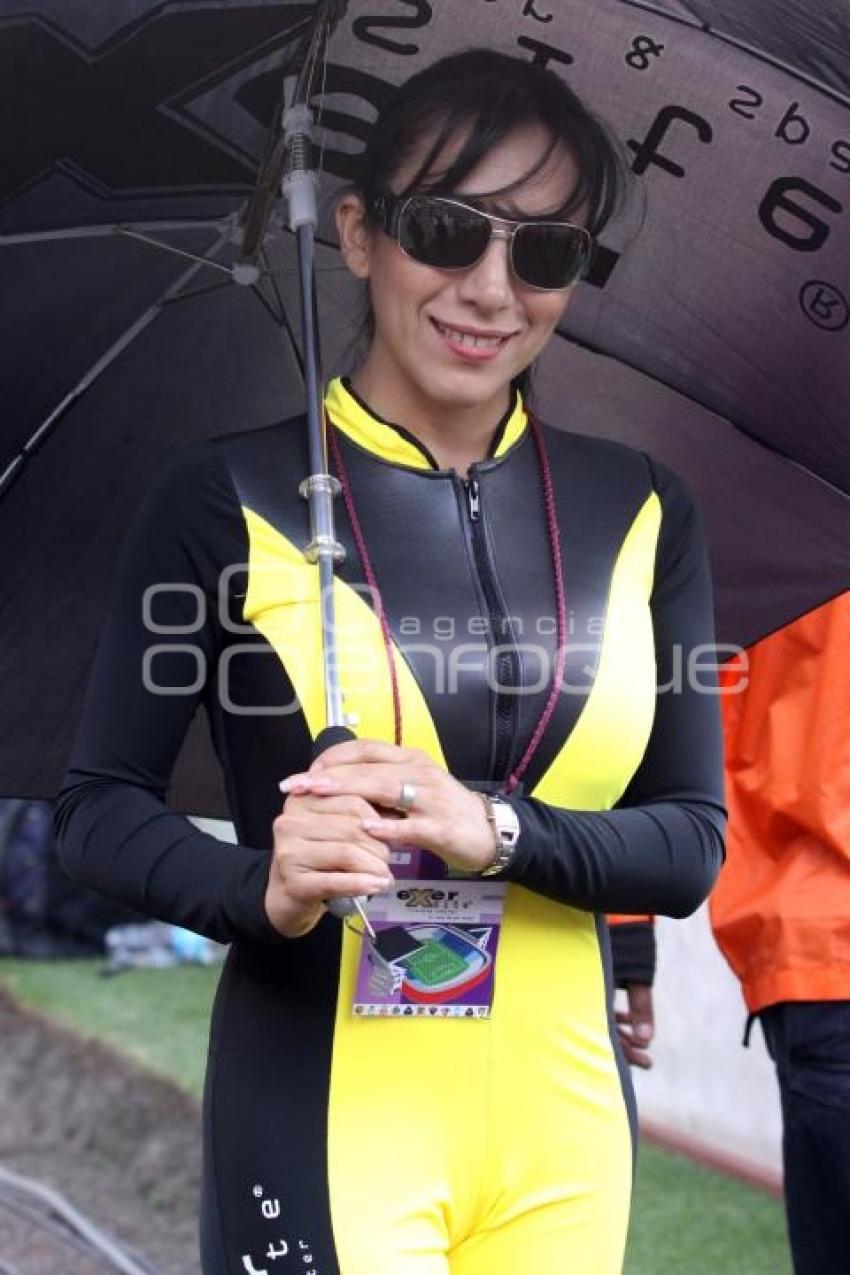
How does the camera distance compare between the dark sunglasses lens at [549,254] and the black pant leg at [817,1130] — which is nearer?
the dark sunglasses lens at [549,254]

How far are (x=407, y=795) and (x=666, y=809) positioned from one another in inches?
17.8

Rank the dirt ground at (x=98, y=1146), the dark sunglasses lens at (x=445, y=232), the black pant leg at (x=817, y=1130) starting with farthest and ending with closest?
the dirt ground at (x=98, y=1146)
the black pant leg at (x=817, y=1130)
the dark sunglasses lens at (x=445, y=232)

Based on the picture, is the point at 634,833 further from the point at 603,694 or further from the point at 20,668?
the point at 20,668

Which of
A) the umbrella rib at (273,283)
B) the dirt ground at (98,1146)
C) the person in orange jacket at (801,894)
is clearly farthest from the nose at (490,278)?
the dirt ground at (98,1146)

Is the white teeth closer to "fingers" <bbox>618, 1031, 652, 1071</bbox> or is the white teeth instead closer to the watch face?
the watch face

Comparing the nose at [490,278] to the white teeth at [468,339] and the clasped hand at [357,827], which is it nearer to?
the white teeth at [468,339]

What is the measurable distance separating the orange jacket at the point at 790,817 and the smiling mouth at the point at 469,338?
3.45ft

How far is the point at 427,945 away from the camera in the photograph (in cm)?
246

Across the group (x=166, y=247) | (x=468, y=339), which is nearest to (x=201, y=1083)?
(x=166, y=247)

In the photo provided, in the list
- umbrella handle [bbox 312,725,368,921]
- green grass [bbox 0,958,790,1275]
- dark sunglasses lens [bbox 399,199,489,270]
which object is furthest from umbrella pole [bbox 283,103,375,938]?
green grass [bbox 0,958,790,1275]

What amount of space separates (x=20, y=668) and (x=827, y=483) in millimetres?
1265

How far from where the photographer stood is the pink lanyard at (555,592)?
252cm

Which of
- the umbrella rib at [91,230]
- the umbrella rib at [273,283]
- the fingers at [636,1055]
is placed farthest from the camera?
the fingers at [636,1055]

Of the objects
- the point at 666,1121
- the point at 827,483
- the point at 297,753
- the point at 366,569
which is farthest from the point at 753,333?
the point at 666,1121
